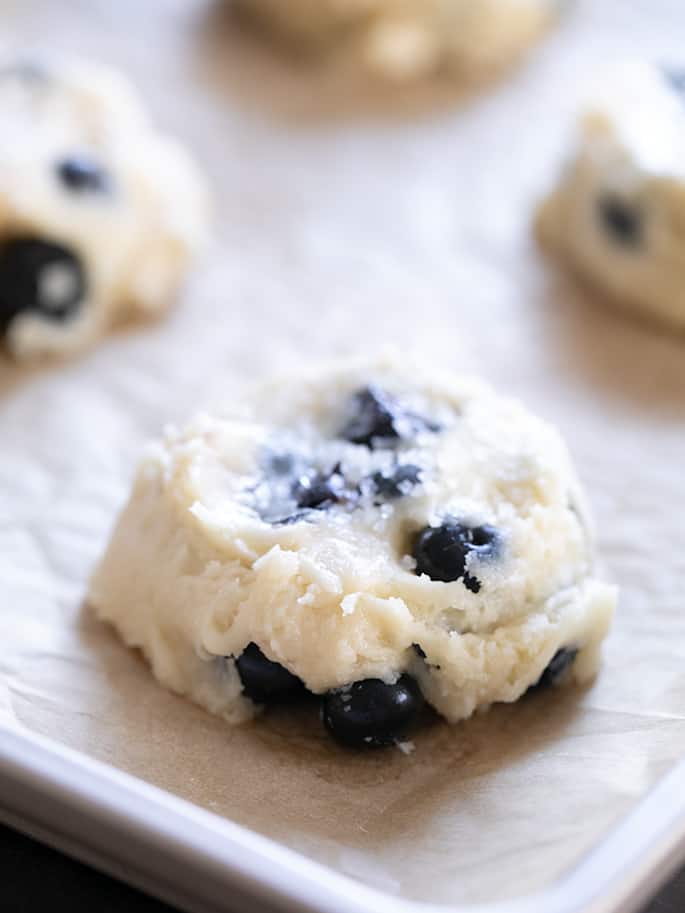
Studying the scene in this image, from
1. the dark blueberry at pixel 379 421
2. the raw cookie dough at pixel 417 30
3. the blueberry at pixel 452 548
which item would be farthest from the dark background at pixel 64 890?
the raw cookie dough at pixel 417 30

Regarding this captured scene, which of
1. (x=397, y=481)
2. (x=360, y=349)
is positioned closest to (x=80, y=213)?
(x=360, y=349)

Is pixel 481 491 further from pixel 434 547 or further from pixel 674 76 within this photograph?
pixel 674 76

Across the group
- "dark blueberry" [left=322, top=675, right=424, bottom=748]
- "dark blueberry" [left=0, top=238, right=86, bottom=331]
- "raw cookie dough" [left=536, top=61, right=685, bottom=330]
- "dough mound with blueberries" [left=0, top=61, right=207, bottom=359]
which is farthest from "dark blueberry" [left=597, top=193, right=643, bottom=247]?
"dark blueberry" [left=322, top=675, right=424, bottom=748]

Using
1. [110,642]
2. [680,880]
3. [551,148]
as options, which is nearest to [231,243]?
[551,148]

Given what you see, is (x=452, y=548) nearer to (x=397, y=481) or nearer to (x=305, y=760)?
(x=397, y=481)

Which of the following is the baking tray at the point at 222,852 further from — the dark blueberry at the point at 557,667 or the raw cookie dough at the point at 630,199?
the raw cookie dough at the point at 630,199
